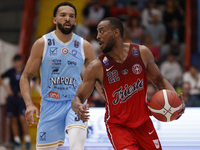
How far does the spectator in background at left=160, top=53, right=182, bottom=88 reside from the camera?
37.5ft

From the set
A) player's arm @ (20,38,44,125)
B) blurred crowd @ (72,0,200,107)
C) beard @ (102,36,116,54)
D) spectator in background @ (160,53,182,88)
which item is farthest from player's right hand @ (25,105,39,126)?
spectator in background @ (160,53,182,88)

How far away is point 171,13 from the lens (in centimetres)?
1326

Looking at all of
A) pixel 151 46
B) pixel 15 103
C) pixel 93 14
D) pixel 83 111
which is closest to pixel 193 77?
pixel 151 46

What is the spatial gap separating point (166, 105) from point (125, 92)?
0.52m

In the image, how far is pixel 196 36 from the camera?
13727 millimetres

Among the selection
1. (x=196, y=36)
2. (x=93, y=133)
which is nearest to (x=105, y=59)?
(x=93, y=133)

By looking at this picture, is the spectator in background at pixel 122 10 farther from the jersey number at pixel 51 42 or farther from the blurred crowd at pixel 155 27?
the jersey number at pixel 51 42

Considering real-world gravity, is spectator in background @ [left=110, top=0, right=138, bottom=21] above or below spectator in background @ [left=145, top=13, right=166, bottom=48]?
above

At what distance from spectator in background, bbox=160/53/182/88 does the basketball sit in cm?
705

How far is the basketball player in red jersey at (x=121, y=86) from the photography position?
450cm

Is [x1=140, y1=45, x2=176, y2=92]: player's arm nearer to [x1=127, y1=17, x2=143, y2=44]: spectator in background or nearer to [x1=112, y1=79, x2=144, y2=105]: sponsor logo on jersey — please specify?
[x1=112, y1=79, x2=144, y2=105]: sponsor logo on jersey

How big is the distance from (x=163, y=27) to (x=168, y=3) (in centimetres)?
97

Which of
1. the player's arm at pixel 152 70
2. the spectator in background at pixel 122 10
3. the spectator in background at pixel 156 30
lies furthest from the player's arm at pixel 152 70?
the spectator in background at pixel 122 10

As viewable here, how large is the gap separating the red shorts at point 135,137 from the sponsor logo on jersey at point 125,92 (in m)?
0.32
